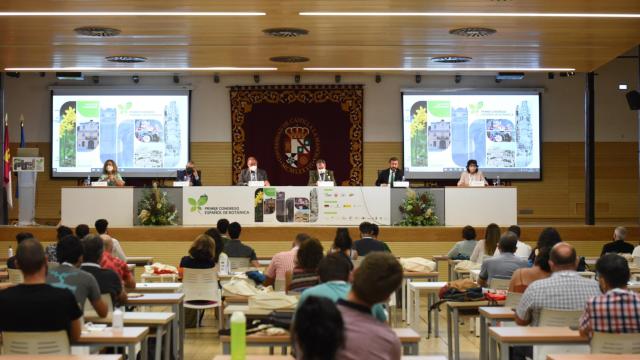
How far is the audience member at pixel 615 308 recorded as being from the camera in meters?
5.46

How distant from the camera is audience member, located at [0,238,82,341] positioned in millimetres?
5520

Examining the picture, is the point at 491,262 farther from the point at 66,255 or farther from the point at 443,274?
the point at 443,274

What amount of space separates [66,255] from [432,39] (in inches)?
332

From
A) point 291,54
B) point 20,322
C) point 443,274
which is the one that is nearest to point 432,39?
point 291,54

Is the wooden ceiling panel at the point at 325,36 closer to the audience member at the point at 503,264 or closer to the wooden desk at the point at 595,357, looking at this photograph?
the audience member at the point at 503,264

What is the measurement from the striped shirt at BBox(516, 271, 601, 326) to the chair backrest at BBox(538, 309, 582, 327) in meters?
0.03

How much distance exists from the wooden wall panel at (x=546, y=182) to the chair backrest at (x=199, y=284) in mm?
11507

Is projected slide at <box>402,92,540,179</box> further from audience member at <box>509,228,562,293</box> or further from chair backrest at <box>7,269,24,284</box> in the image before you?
audience member at <box>509,228,562,293</box>

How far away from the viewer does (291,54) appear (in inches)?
615

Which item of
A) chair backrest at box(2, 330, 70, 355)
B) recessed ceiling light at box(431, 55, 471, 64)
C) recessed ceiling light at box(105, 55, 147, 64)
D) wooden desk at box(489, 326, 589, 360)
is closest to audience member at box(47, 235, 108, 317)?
chair backrest at box(2, 330, 70, 355)

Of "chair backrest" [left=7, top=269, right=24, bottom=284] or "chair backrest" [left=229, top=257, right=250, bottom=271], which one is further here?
"chair backrest" [left=229, top=257, right=250, bottom=271]

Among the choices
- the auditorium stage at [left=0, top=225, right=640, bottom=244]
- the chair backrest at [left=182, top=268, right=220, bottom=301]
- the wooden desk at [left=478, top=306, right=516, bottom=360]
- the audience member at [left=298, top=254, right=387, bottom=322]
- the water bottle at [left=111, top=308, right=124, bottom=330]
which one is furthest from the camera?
the auditorium stage at [left=0, top=225, right=640, bottom=244]

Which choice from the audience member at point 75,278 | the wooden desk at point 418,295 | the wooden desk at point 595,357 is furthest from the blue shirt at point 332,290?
the wooden desk at point 418,295

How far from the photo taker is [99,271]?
7.39m
